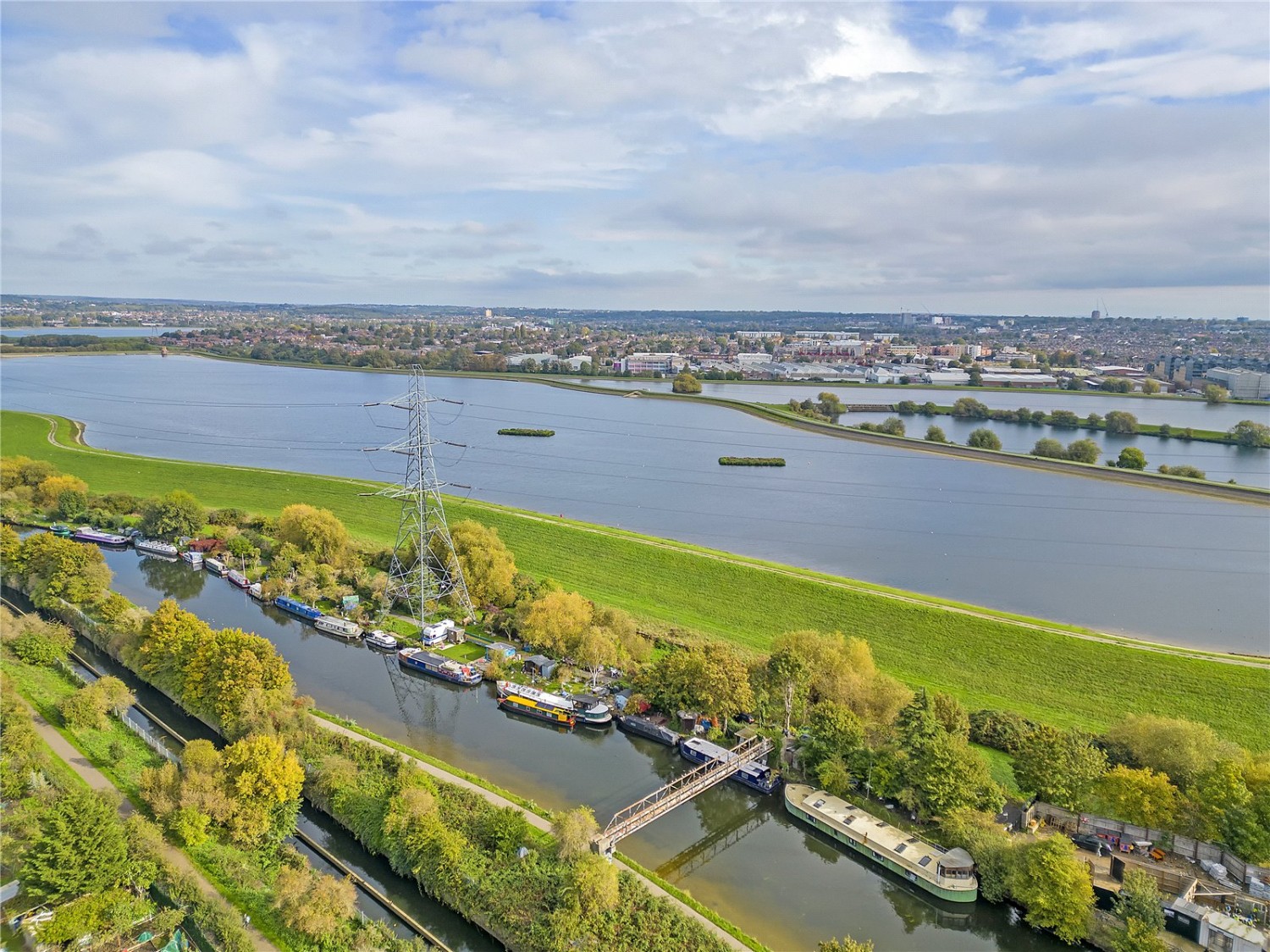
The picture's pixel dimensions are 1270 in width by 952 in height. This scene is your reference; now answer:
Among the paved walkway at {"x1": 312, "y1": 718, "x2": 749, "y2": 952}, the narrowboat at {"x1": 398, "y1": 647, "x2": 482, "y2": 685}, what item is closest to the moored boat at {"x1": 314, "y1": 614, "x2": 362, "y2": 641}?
the narrowboat at {"x1": 398, "y1": 647, "x2": 482, "y2": 685}

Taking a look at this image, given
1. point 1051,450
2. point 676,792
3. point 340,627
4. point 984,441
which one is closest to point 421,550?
point 340,627

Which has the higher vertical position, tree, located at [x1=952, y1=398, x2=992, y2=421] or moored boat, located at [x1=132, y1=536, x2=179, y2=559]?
tree, located at [x1=952, y1=398, x2=992, y2=421]

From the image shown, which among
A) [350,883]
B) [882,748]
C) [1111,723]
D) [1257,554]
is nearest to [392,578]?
[350,883]

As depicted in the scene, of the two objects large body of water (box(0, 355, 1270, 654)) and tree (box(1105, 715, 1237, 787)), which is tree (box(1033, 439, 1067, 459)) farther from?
tree (box(1105, 715, 1237, 787))

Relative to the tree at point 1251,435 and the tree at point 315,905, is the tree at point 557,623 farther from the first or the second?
the tree at point 1251,435

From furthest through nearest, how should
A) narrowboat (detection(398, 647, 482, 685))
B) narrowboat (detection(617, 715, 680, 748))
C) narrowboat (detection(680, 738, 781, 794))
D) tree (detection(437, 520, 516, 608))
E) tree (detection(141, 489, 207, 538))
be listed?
tree (detection(141, 489, 207, 538)), tree (detection(437, 520, 516, 608)), narrowboat (detection(398, 647, 482, 685)), narrowboat (detection(617, 715, 680, 748)), narrowboat (detection(680, 738, 781, 794))

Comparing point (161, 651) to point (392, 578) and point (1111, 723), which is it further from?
point (1111, 723)
